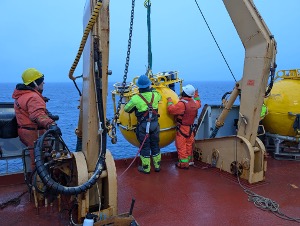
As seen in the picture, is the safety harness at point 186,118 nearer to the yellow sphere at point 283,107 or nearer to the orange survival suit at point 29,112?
the yellow sphere at point 283,107

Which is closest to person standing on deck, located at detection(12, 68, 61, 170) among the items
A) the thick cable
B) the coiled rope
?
the thick cable

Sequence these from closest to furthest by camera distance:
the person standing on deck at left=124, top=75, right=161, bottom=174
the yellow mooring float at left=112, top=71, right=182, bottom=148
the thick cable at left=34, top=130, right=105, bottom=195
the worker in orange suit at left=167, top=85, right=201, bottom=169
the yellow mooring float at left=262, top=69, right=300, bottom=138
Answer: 1. the thick cable at left=34, top=130, right=105, bottom=195
2. the person standing on deck at left=124, top=75, right=161, bottom=174
3. the worker in orange suit at left=167, top=85, right=201, bottom=169
4. the yellow mooring float at left=112, top=71, right=182, bottom=148
5. the yellow mooring float at left=262, top=69, right=300, bottom=138

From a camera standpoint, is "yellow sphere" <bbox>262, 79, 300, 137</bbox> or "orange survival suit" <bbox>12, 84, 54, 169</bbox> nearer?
"orange survival suit" <bbox>12, 84, 54, 169</bbox>

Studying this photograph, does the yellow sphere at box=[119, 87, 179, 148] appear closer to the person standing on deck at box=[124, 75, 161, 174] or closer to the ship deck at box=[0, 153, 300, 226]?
the person standing on deck at box=[124, 75, 161, 174]

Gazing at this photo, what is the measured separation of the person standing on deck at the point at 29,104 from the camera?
360 cm

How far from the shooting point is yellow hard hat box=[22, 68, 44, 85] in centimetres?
382

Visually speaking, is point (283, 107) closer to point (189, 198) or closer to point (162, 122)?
point (162, 122)

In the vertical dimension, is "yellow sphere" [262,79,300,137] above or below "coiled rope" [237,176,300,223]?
above

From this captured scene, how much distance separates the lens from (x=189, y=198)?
4141 mm

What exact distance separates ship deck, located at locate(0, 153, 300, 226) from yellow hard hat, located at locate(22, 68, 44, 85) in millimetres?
1528

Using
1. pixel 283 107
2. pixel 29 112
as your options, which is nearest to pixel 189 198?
pixel 29 112

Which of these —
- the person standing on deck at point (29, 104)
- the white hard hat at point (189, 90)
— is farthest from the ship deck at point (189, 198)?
the white hard hat at point (189, 90)

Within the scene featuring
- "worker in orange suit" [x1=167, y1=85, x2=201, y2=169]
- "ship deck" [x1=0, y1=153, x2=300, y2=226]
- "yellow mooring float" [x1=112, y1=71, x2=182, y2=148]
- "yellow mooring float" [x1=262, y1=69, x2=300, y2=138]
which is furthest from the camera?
"yellow mooring float" [x1=262, y1=69, x2=300, y2=138]

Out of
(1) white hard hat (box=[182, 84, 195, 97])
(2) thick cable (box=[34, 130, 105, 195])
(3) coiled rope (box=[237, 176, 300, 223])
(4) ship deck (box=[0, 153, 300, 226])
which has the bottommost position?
(4) ship deck (box=[0, 153, 300, 226])
